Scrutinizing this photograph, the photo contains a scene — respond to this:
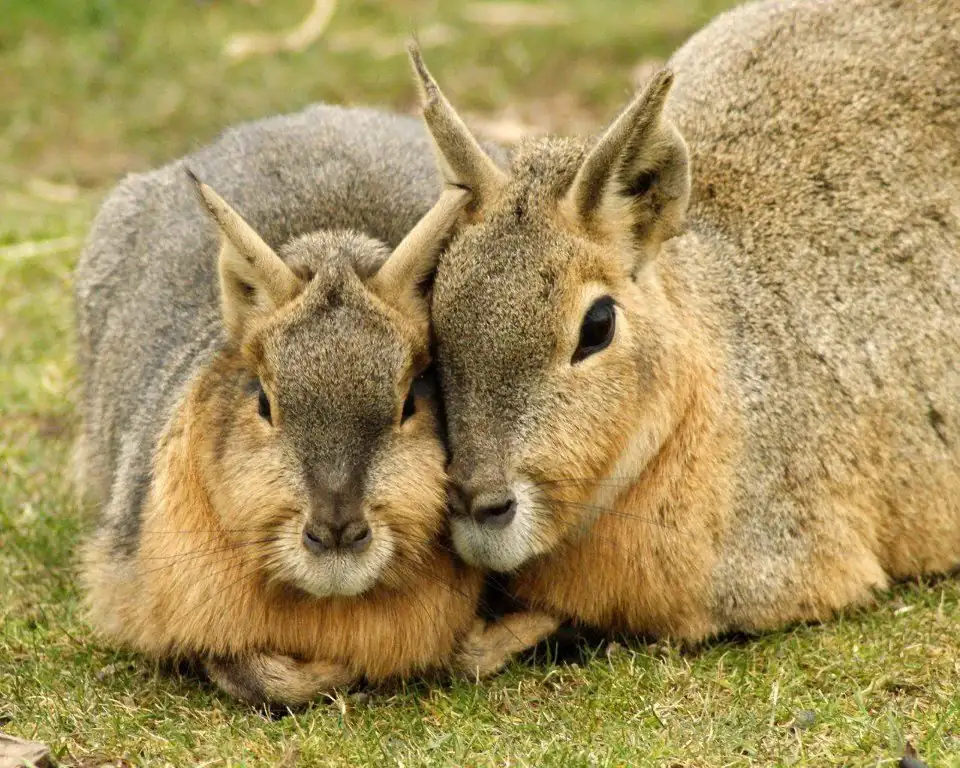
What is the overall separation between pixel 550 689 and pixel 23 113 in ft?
23.0

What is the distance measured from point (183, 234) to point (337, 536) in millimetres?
2065

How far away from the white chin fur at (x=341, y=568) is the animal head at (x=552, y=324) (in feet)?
0.86

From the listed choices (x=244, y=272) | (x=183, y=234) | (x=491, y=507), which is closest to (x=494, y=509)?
(x=491, y=507)

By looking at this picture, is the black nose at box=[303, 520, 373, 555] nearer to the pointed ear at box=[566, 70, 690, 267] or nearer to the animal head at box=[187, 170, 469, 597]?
the animal head at box=[187, 170, 469, 597]

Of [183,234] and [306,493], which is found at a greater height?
[183,234]

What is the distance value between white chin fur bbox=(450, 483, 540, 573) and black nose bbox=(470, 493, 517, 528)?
0.06 feet

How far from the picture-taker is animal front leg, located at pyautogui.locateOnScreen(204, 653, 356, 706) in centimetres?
450

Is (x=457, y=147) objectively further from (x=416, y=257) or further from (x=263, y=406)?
(x=263, y=406)

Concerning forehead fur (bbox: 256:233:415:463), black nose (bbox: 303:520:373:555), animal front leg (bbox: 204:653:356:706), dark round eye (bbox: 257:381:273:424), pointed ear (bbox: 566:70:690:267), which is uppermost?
pointed ear (bbox: 566:70:690:267)

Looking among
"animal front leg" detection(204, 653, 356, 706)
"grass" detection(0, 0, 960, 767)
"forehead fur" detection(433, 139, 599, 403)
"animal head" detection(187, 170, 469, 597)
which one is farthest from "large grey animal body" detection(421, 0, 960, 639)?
"animal front leg" detection(204, 653, 356, 706)

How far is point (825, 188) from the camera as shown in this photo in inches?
207

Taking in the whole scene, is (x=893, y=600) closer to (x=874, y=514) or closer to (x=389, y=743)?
(x=874, y=514)

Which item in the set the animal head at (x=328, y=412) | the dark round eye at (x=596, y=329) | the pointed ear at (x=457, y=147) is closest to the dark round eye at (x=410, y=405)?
the animal head at (x=328, y=412)

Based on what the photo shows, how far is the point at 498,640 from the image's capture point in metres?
4.71
